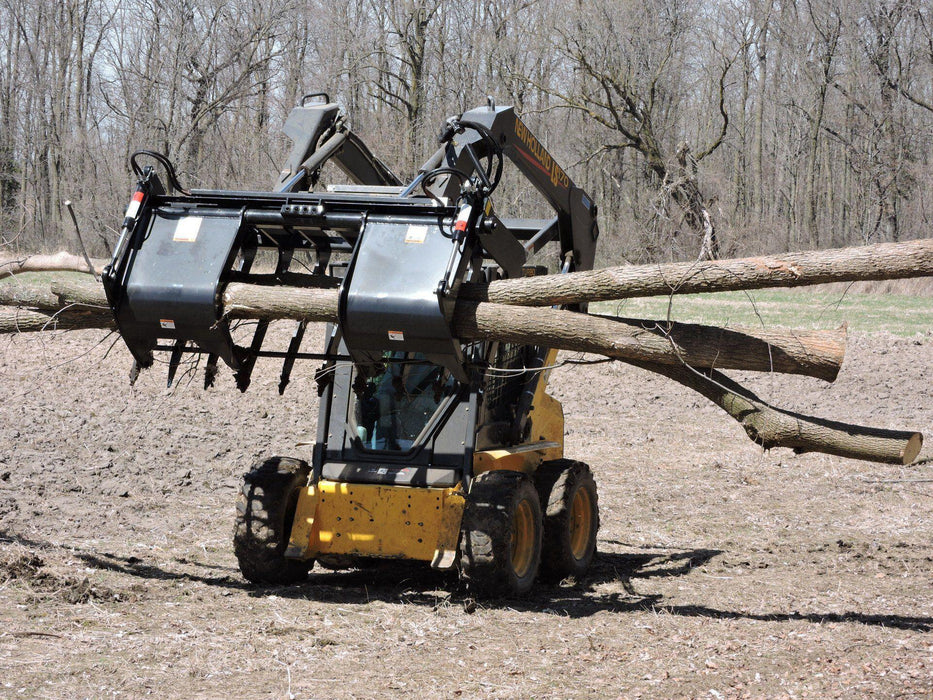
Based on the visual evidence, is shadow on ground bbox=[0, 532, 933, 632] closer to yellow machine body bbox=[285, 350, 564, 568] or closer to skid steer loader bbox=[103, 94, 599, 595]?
skid steer loader bbox=[103, 94, 599, 595]

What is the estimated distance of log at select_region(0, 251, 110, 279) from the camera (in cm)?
773

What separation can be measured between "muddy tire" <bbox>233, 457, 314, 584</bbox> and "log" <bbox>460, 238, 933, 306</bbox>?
2073 millimetres

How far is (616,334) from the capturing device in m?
6.52

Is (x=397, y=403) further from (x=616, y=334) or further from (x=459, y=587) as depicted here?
(x=616, y=334)

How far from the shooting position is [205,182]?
1185 inches

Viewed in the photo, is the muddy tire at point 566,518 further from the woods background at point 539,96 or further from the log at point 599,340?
the woods background at point 539,96

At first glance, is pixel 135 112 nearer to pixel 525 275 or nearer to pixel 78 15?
pixel 78 15

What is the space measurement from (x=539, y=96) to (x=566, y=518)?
2808 centimetres

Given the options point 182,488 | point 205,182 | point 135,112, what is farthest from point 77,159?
point 182,488

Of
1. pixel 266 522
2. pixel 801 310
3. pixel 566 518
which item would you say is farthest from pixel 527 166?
pixel 801 310

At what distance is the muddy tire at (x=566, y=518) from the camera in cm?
782

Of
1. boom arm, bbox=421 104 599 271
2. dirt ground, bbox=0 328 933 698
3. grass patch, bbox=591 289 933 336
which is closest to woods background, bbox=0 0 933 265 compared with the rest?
grass patch, bbox=591 289 933 336

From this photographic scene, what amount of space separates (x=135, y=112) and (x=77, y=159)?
14.5 ft

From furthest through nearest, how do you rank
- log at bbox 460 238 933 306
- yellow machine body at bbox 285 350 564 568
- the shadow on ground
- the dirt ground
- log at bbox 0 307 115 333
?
1. log at bbox 0 307 115 333
2. yellow machine body at bbox 285 350 564 568
3. the shadow on ground
4. log at bbox 460 238 933 306
5. the dirt ground
